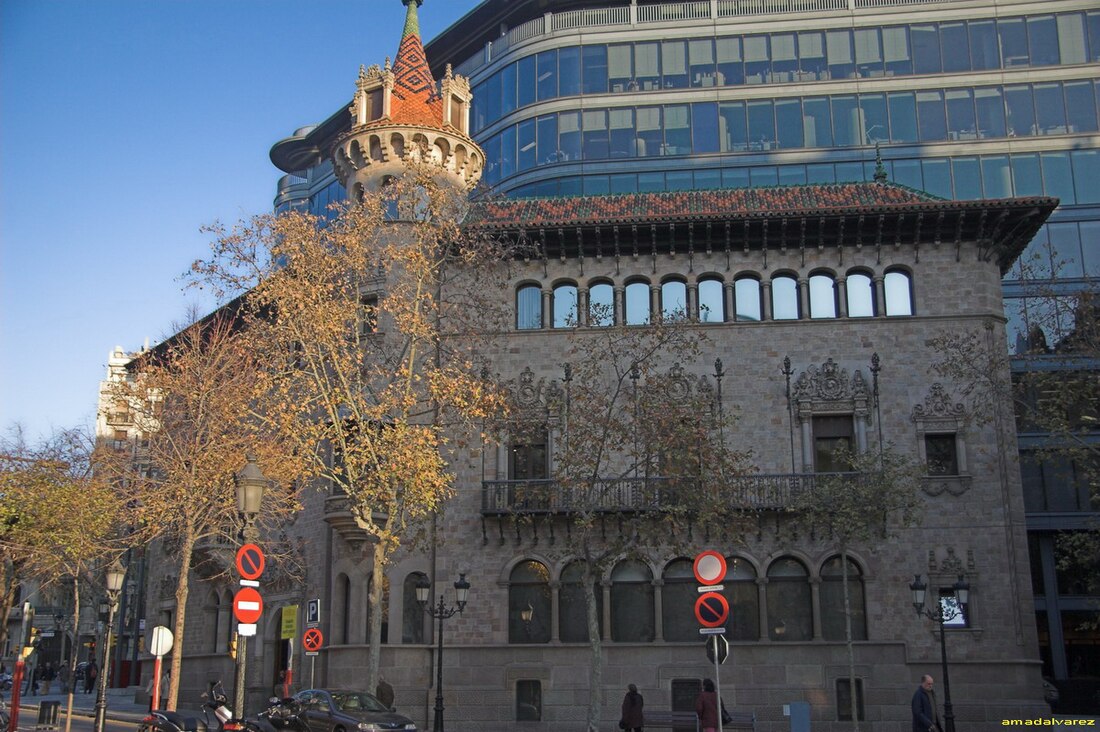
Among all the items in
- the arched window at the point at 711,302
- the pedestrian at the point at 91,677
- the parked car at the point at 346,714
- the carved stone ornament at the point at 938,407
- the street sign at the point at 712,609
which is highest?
the arched window at the point at 711,302

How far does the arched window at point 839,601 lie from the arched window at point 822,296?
7047 millimetres

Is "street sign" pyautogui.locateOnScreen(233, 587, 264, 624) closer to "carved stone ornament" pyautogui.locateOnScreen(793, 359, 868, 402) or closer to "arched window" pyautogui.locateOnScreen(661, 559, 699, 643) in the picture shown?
"arched window" pyautogui.locateOnScreen(661, 559, 699, 643)

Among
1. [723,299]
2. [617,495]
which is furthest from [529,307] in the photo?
[617,495]

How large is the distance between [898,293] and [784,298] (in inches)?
127

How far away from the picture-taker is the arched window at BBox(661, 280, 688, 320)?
31.9m

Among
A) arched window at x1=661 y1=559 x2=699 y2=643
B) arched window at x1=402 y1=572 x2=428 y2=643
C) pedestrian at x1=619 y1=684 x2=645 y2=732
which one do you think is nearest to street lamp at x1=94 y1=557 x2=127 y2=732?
arched window at x1=402 y1=572 x2=428 y2=643

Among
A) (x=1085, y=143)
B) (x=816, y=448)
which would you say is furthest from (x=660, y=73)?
(x=816, y=448)

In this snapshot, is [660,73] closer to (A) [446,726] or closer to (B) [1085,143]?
(B) [1085,143]

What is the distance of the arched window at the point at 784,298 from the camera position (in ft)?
104

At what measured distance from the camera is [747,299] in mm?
31859

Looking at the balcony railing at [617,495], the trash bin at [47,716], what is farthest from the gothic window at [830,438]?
the trash bin at [47,716]

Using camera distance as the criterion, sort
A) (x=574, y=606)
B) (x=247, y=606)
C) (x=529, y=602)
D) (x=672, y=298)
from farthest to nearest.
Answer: (x=672, y=298), (x=529, y=602), (x=574, y=606), (x=247, y=606)

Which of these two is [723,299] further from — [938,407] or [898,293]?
[938,407]

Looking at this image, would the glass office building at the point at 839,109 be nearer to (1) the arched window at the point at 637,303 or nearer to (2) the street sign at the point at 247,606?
(1) the arched window at the point at 637,303
